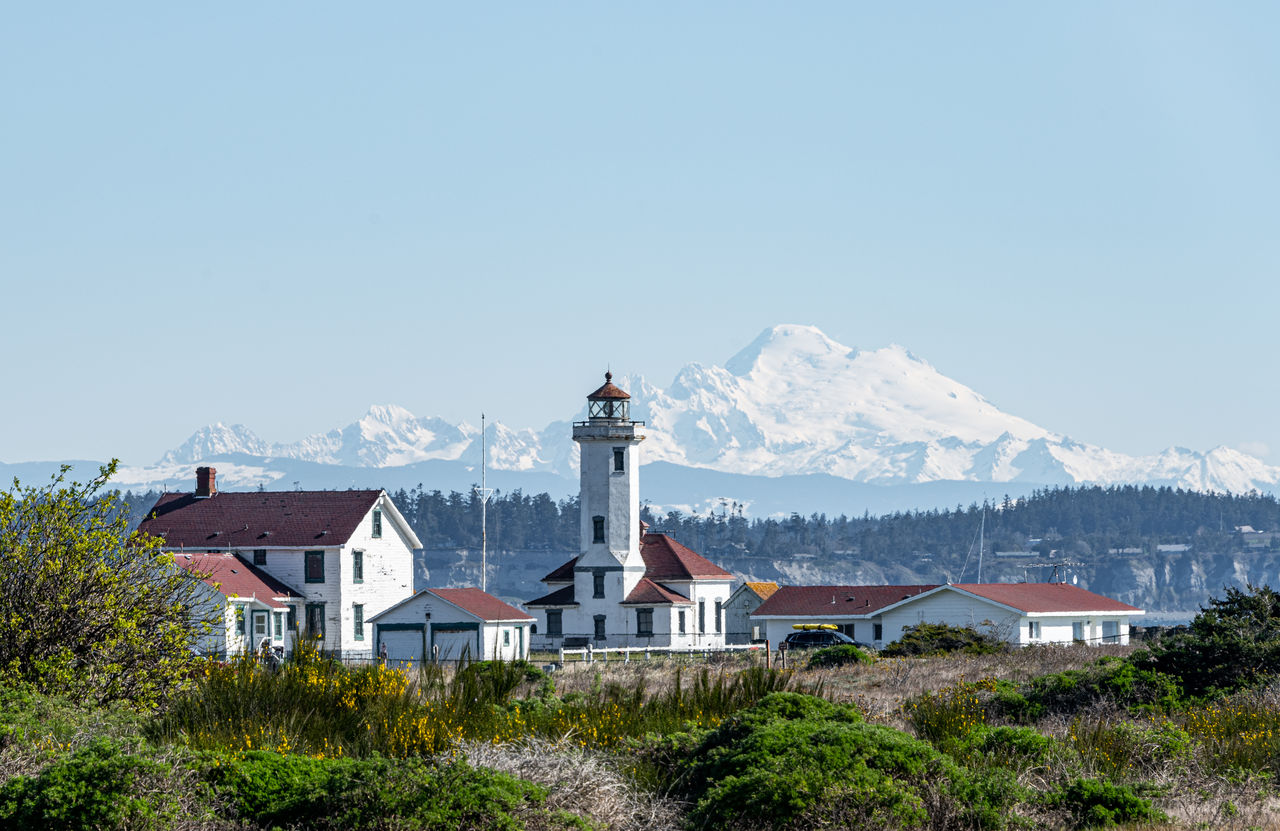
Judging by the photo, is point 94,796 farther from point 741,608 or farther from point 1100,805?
point 741,608

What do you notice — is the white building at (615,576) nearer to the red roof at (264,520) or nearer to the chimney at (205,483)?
the red roof at (264,520)

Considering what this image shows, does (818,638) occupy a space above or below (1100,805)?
above

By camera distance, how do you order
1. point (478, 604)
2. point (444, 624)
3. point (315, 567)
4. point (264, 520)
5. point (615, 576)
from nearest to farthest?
1. point (444, 624)
2. point (478, 604)
3. point (315, 567)
4. point (264, 520)
5. point (615, 576)

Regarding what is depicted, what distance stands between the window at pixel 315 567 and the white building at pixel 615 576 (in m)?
14.4

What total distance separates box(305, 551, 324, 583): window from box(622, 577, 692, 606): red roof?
16649 millimetres

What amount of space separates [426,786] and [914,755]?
4269 millimetres

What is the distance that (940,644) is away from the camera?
56969mm

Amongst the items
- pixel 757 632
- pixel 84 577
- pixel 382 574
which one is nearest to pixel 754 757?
pixel 84 577

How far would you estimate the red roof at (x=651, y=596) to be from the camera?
80.2 meters

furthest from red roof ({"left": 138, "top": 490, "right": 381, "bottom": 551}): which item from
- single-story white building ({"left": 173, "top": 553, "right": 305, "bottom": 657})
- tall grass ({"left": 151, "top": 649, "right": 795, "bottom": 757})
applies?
tall grass ({"left": 151, "top": 649, "right": 795, "bottom": 757})

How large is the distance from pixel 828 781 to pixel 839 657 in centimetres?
3552

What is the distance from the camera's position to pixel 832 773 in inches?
573

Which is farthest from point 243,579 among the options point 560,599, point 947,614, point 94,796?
point 94,796

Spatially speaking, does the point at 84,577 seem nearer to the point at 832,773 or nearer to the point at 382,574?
the point at 832,773
